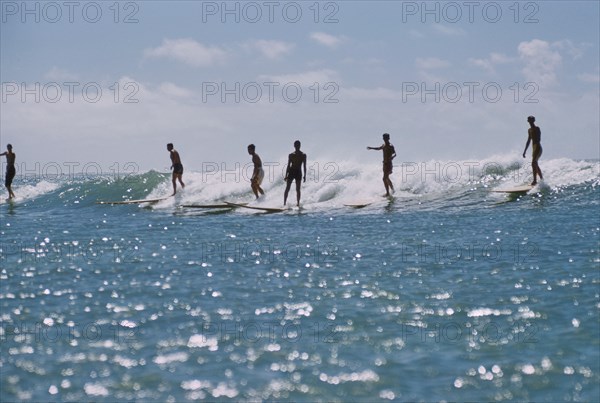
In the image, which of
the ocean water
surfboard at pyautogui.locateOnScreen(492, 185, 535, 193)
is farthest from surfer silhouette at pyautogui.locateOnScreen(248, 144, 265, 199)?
surfboard at pyautogui.locateOnScreen(492, 185, 535, 193)

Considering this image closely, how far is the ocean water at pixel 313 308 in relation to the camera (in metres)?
6.26

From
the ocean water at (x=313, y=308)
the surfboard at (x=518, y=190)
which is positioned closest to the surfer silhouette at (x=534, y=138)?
the surfboard at (x=518, y=190)

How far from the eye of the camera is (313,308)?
8867 millimetres

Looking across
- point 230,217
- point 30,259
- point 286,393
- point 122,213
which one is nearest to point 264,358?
point 286,393

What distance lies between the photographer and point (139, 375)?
6.49m

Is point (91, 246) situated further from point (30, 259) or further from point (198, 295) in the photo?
point (198, 295)

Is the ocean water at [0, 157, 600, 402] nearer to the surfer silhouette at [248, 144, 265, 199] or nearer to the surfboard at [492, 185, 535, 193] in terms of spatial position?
the surfboard at [492, 185, 535, 193]

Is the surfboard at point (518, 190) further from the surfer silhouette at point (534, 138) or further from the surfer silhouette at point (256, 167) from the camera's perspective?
the surfer silhouette at point (256, 167)

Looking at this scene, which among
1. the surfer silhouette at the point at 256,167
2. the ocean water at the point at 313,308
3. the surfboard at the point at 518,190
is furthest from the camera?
the surfer silhouette at the point at 256,167

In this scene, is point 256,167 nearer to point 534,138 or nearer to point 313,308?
point 534,138

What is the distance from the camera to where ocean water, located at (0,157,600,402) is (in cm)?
626

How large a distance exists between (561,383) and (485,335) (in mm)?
1453

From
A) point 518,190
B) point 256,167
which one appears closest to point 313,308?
point 518,190

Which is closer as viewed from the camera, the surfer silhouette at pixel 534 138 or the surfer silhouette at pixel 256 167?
the surfer silhouette at pixel 534 138
